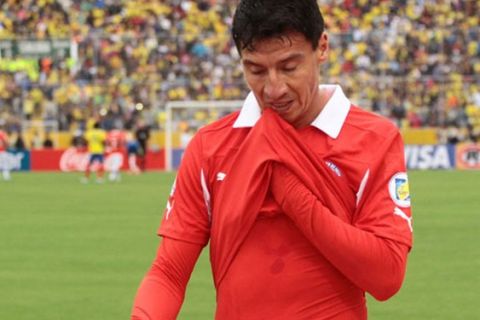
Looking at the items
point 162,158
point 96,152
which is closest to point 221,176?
point 96,152

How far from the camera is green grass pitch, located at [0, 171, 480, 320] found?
11359 mm

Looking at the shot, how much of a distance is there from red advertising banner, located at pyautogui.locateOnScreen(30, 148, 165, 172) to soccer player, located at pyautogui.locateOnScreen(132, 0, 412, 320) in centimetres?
3934

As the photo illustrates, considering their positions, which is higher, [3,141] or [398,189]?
[398,189]

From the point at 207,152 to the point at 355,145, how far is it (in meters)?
0.44

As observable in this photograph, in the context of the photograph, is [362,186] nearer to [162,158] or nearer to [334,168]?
[334,168]

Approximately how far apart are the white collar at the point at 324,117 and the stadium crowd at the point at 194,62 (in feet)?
127

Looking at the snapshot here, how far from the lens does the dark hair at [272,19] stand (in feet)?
10.7

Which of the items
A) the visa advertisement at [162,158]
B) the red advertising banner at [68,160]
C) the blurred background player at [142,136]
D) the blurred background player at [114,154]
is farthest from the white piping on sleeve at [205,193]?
the red advertising banner at [68,160]

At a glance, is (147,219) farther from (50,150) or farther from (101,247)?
(50,150)

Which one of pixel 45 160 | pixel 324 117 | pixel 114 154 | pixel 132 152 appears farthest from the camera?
pixel 45 160

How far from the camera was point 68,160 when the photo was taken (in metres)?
43.0

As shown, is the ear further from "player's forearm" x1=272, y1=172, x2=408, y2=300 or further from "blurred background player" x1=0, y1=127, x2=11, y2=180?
"blurred background player" x1=0, y1=127, x2=11, y2=180

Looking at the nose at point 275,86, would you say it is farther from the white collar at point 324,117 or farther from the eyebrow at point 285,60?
the white collar at point 324,117

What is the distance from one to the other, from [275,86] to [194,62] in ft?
139
